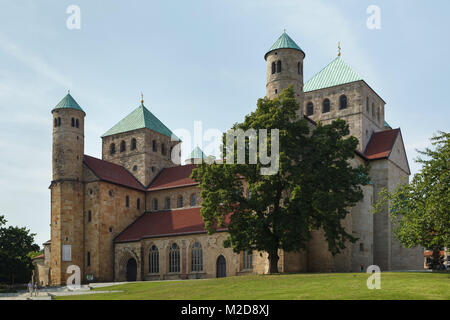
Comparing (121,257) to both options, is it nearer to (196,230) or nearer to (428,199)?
(196,230)

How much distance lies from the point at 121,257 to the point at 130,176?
11603 millimetres

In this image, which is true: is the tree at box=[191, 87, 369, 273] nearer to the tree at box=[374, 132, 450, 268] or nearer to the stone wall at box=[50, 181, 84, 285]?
the tree at box=[374, 132, 450, 268]

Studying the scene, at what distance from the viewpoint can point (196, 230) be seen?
166 feet

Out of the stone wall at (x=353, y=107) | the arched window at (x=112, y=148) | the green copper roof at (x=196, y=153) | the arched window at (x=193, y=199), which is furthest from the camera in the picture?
the green copper roof at (x=196, y=153)

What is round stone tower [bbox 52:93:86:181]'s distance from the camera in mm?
54094

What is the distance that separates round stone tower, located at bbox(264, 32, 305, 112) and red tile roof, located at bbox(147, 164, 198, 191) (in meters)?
15.9

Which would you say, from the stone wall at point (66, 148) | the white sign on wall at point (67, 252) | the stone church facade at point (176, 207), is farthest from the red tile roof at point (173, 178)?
the white sign on wall at point (67, 252)

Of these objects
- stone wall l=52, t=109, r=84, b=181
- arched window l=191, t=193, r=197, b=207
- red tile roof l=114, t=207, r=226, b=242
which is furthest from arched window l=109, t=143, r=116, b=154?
arched window l=191, t=193, r=197, b=207

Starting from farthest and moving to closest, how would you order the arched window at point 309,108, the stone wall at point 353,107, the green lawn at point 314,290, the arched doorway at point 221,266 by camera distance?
the arched window at point 309,108, the stone wall at point 353,107, the arched doorway at point 221,266, the green lawn at point 314,290

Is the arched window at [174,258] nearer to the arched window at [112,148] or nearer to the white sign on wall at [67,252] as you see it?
the white sign on wall at [67,252]

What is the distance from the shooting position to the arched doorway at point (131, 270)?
54.1m

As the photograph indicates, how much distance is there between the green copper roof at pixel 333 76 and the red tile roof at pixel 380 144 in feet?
22.6

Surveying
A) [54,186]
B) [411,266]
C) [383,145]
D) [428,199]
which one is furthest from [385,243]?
[54,186]
